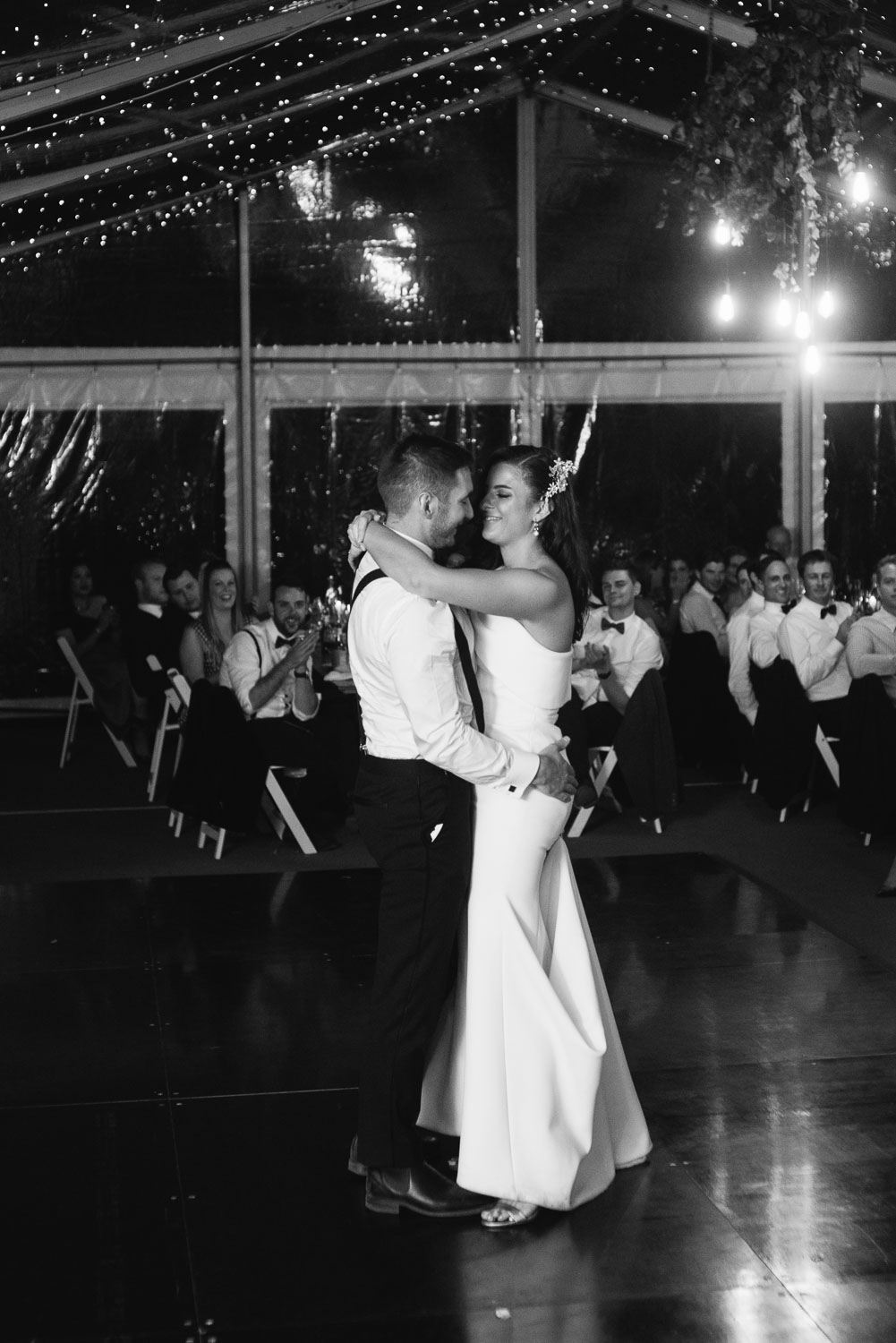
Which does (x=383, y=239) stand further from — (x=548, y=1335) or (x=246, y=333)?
(x=548, y=1335)

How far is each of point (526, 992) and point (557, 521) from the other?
35.7 inches

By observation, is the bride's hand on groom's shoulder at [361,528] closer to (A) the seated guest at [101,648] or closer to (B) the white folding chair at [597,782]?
(B) the white folding chair at [597,782]

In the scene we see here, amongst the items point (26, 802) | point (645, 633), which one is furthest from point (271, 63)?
point (26, 802)

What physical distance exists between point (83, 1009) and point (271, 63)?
507 centimetres

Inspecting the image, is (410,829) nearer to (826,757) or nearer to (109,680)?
(826,757)

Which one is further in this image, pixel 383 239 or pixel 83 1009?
pixel 383 239

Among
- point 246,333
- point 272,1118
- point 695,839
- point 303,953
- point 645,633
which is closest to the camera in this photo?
point 272,1118

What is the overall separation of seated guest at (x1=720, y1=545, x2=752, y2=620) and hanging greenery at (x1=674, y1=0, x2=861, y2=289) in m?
2.10

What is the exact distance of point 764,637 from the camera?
743 cm

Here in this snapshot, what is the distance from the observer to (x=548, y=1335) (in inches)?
99.0

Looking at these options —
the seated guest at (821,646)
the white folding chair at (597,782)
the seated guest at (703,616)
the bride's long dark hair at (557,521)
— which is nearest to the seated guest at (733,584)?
the seated guest at (703,616)

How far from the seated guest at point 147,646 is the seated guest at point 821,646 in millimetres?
3047

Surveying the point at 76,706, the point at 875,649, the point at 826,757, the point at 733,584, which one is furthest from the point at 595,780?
the point at 76,706

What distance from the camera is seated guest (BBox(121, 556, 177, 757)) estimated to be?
26.7ft
